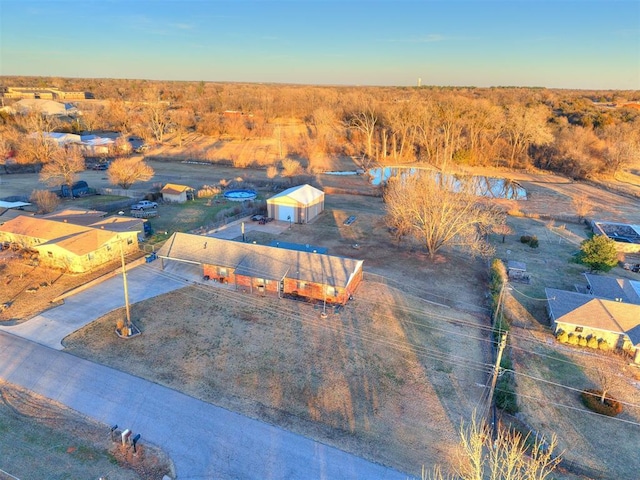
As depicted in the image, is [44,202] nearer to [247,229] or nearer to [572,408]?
[247,229]

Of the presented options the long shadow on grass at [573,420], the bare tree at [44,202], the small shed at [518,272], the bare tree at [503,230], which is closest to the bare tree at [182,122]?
the bare tree at [44,202]

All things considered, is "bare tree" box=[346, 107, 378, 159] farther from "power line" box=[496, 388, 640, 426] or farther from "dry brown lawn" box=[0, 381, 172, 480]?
"dry brown lawn" box=[0, 381, 172, 480]

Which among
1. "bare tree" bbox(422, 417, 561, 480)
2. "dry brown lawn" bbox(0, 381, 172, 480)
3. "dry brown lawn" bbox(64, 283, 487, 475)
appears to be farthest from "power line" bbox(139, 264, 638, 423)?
"dry brown lawn" bbox(0, 381, 172, 480)

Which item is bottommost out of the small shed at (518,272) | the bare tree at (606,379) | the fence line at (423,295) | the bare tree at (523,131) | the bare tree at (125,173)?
the bare tree at (606,379)

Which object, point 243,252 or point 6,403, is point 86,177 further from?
point 6,403

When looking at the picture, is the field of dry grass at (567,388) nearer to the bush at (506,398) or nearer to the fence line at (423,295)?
the bush at (506,398)

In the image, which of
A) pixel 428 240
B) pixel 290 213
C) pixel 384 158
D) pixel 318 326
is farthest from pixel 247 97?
pixel 318 326
